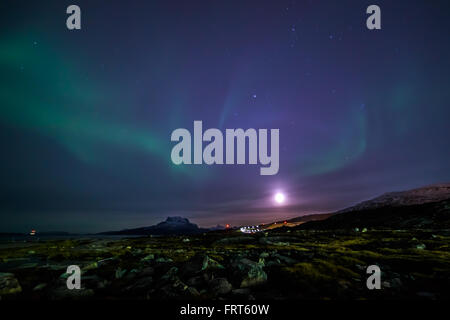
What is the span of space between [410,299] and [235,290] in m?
6.22

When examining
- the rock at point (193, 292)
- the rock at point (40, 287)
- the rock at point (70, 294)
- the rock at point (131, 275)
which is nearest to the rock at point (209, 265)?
the rock at point (193, 292)

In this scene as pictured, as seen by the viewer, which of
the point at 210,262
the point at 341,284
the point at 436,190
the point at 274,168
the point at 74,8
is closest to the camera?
the point at 341,284

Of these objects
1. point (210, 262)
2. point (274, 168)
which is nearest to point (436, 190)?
point (274, 168)

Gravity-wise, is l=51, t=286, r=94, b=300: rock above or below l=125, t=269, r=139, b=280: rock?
above

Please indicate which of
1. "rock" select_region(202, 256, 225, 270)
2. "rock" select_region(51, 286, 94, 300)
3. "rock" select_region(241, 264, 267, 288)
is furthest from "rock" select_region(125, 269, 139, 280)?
"rock" select_region(241, 264, 267, 288)

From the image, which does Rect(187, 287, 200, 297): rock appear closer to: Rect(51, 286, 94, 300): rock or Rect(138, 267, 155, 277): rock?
Rect(138, 267, 155, 277): rock

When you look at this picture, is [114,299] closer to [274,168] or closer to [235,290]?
[235,290]

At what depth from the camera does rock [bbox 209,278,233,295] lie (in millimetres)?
8547

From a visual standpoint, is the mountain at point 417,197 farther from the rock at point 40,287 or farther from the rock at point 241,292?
the rock at point 40,287

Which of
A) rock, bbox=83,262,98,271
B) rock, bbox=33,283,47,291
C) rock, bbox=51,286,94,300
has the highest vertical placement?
rock, bbox=51,286,94,300

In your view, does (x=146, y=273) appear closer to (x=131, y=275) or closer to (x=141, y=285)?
(x=131, y=275)

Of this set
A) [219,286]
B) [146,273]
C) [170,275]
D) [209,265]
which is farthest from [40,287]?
[219,286]

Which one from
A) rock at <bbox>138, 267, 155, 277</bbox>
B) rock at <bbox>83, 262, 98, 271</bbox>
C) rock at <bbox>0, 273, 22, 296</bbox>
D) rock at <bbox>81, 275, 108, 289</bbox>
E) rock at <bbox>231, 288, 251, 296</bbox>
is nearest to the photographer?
rock at <bbox>231, 288, 251, 296</bbox>

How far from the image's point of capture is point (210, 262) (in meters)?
11.7
